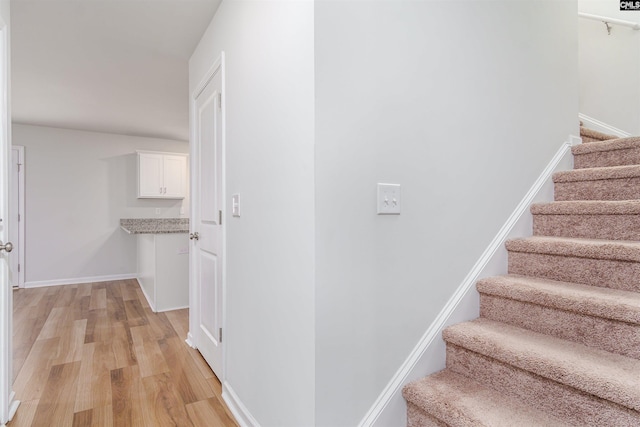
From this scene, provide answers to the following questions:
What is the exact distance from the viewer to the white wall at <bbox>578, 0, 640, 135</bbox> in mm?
3033

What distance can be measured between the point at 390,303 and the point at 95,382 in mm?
2034

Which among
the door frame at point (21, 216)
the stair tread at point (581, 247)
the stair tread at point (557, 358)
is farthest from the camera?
the door frame at point (21, 216)

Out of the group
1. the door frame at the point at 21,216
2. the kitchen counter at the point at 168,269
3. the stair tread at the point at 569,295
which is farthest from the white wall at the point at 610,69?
the door frame at the point at 21,216

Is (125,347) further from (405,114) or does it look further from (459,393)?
(405,114)

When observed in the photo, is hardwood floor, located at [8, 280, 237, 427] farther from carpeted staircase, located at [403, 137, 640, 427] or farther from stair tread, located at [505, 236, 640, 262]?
stair tread, located at [505, 236, 640, 262]

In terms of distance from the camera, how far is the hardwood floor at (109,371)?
1835mm

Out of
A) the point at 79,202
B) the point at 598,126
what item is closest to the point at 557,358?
the point at 598,126

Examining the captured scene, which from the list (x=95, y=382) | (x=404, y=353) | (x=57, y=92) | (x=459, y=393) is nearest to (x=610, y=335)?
(x=459, y=393)

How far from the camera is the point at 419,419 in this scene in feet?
4.44

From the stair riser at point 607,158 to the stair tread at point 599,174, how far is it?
0.40ft

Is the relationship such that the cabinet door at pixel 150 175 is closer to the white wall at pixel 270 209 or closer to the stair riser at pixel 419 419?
the white wall at pixel 270 209

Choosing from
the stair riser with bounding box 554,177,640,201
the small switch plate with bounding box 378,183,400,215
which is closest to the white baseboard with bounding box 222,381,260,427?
the small switch plate with bounding box 378,183,400,215

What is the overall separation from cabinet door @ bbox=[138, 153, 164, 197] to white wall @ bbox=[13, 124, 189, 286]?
0.26 meters

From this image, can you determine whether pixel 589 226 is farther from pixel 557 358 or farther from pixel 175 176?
pixel 175 176
